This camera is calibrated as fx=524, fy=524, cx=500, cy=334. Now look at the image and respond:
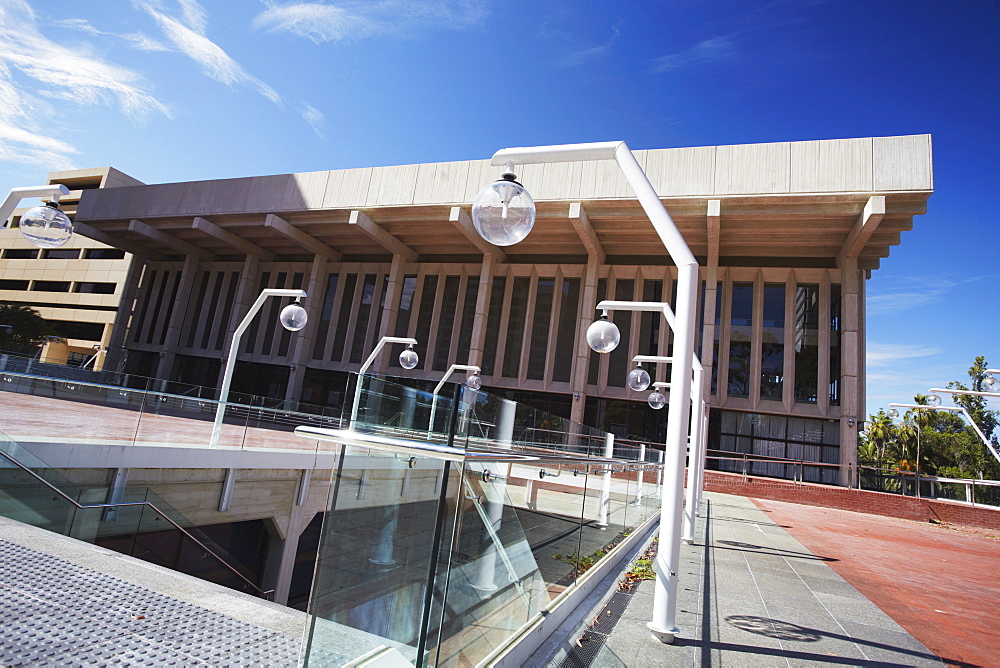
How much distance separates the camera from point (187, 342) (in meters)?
41.7

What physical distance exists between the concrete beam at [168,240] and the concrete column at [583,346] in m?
31.3

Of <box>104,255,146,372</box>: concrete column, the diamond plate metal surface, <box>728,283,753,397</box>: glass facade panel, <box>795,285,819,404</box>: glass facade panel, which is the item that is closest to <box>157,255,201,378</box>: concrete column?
<box>104,255,146,372</box>: concrete column

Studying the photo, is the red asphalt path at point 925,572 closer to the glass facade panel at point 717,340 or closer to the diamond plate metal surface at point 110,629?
the diamond plate metal surface at point 110,629

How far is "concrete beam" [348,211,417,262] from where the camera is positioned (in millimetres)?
30781

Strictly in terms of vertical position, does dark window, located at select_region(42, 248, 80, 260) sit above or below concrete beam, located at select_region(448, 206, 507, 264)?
above

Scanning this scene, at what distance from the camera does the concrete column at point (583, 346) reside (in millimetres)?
29703

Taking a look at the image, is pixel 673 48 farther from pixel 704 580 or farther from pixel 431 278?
pixel 431 278

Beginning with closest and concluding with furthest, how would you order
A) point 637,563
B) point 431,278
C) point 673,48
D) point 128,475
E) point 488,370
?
point 637,563 → point 128,475 → point 673,48 → point 488,370 → point 431,278

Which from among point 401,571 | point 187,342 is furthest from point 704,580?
point 187,342

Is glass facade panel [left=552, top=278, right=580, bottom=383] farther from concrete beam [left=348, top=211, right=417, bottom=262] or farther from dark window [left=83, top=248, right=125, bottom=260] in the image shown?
dark window [left=83, top=248, right=125, bottom=260]

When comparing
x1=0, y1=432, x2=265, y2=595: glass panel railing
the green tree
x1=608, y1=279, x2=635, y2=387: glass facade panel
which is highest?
x1=608, y1=279, x2=635, y2=387: glass facade panel

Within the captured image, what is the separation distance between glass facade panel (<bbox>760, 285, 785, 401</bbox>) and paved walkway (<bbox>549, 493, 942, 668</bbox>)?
2231cm

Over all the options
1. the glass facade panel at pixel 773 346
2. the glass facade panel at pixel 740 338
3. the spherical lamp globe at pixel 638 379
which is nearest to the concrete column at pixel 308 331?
the glass facade panel at pixel 740 338

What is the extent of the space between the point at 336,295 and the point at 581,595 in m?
35.5
